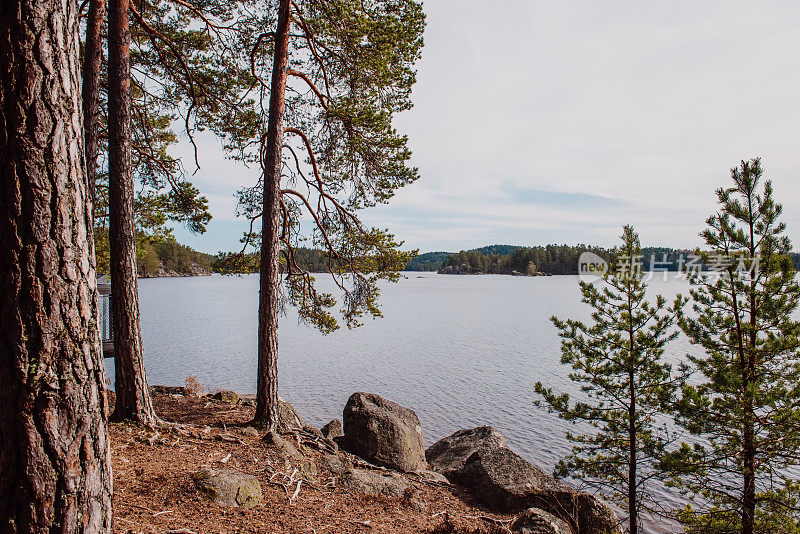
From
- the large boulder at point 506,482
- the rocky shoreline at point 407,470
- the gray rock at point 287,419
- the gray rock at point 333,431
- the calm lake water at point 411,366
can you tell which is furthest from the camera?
the calm lake water at point 411,366

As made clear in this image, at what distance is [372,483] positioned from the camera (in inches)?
270

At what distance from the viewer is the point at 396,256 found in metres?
9.09

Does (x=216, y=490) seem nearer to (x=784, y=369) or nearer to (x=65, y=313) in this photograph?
(x=65, y=313)

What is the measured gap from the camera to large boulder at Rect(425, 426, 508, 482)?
913 centimetres

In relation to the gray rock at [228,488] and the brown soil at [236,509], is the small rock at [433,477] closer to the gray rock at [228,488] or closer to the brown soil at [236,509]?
the brown soil at [236,509]

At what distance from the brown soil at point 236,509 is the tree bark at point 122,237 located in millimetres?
507

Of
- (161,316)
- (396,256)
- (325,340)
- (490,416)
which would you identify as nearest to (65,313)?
(396,256)

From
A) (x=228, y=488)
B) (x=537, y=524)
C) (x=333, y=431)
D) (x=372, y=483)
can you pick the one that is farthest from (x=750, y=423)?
(x=333, y=431)

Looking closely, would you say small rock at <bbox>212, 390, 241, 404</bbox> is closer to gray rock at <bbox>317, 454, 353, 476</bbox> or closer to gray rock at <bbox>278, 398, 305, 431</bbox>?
gray rock at <bbox>278, 398, 305, 431</bbox>

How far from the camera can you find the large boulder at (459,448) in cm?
913

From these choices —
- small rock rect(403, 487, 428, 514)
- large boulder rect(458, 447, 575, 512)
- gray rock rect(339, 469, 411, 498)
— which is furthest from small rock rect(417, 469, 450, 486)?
small rock rect(403, 487, 428, 514)

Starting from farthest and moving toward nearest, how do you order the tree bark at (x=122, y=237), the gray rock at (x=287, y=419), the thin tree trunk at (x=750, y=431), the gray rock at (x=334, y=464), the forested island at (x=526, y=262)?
the forested island at (x=526, y=262), the gray rock at (x=287, y=419), the gray rock at (x=334, y=464), the thin tree trunk at (x=750, y=431), the tree bark at (x=122, y=237)

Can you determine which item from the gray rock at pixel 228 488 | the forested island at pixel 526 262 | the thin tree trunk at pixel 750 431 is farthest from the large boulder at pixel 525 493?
the forested island at pixel 526 262

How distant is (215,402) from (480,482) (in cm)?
532
